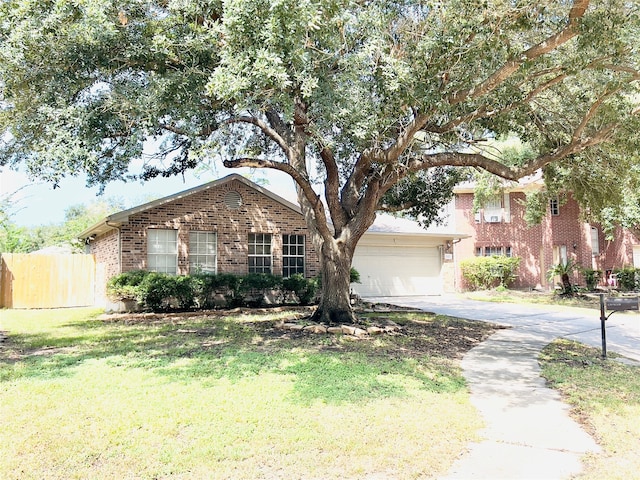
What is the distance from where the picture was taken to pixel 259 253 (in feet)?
54.2

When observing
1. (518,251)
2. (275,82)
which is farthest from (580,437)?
(518,251)

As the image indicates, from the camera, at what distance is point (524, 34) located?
8.23 metres

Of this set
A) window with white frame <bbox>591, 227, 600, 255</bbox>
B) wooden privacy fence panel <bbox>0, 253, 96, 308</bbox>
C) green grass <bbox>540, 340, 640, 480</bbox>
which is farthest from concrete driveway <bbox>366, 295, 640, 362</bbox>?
wooden privacy fence panel <bbox>0, 253, 96, 308</bbox>

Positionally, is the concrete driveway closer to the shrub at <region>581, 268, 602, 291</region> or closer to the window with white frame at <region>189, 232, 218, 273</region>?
the window with white frame at <region>189, 232, 218, 273</region>

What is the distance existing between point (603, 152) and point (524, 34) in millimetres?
4252

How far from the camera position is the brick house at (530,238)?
25266 mm

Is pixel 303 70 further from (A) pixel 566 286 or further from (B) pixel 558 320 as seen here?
(A) pixel 566 286

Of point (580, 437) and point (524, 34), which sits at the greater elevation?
point (524, 34)

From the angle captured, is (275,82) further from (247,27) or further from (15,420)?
(15,420)

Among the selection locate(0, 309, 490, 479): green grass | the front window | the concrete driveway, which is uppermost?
the front window

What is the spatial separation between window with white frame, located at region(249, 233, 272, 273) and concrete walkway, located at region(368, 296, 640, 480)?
8232mm

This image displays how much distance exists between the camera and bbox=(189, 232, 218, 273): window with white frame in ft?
50.8

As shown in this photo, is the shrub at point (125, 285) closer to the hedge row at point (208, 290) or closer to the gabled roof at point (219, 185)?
the hedge row at point (208, 290)

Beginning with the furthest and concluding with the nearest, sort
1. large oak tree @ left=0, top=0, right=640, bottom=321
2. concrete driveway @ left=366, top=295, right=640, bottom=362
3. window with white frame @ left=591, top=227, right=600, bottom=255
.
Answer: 1. window with white frame @ left=591, top=227, right=600, bottom=255
2. concrete driveway @ left=366, top=295, right=640, bottom=362
3. large oak tree @ left=0, top=0, right=640, bottom=321
